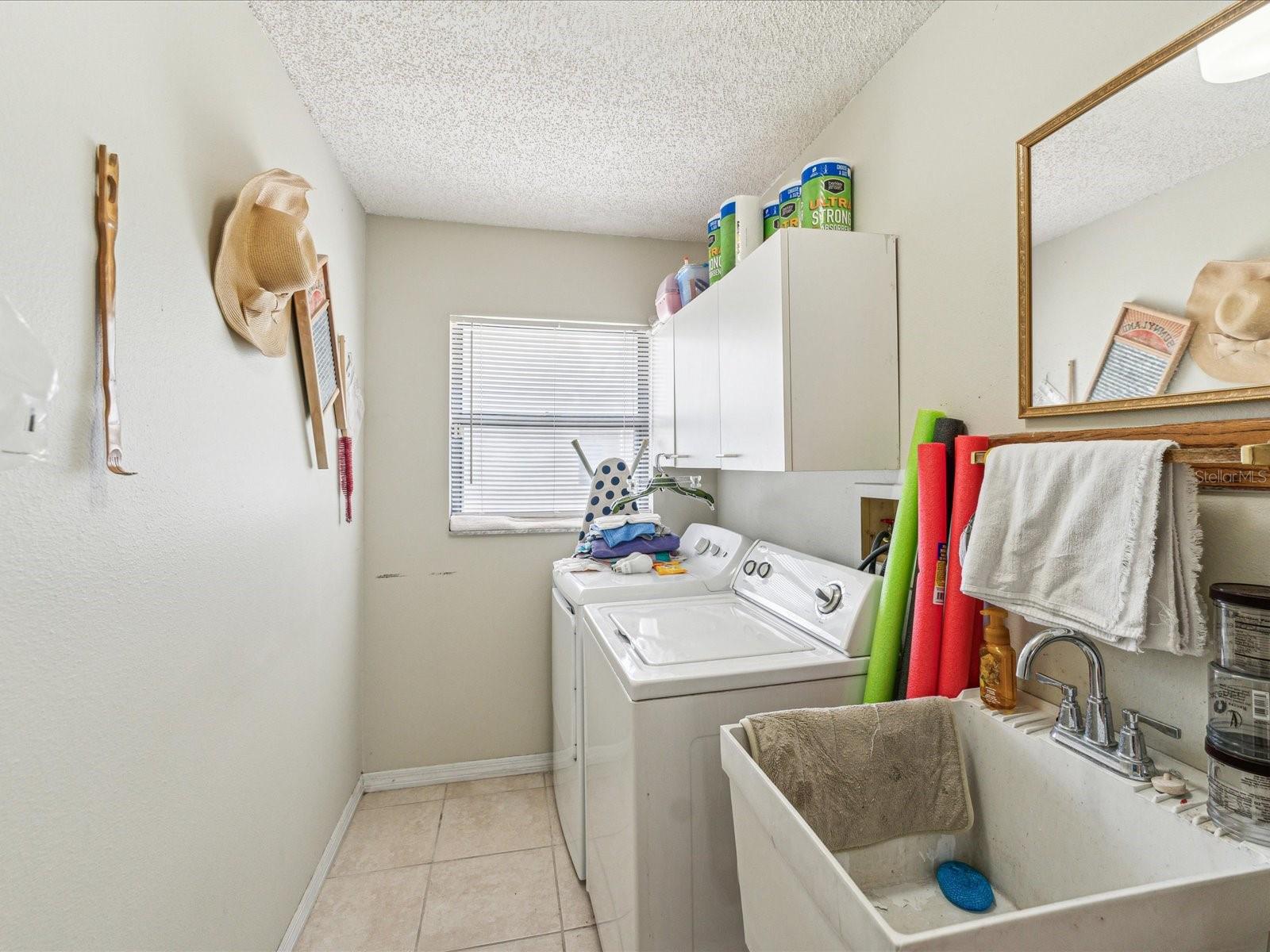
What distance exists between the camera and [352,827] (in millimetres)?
2350

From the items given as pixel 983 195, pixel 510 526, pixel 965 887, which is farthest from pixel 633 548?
pixel 983 195

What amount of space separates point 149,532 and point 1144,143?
1.84 metres

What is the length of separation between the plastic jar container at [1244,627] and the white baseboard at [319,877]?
7.28 ft

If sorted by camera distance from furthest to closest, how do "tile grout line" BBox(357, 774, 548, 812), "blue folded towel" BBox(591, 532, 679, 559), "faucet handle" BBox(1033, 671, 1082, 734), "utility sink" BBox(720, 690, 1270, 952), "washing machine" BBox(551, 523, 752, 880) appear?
"tile grout line" BBox(357, 774, 548, 812) → "blue folded towel" BBox(591, 532, 679, 559) → "washing machine" BBox(551, 523, 752, 880) → "faucet handle" BBox(1033, 671, 1082, 734) → "utility sink" BBox(720, 690, 1270, 952)

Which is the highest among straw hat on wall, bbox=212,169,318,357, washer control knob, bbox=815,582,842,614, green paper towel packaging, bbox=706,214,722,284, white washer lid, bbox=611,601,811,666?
green paper towel packaging, bbox=706,214,722,284

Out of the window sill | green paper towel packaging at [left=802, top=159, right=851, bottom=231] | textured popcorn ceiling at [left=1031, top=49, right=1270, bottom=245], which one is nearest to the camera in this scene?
textured popcorn ceiling at [left=1031, top=49, right=1270, bottom=245]

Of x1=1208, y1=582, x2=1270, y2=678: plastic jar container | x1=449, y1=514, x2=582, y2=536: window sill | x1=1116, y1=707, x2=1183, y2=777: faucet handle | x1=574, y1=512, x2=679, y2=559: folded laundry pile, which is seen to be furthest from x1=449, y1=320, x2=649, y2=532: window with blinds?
x1=1208, y1=582, x2=1270, y2=678: plastic jar container

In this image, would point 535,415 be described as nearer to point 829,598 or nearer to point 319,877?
point 829,598

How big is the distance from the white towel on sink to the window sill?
1.94 metres

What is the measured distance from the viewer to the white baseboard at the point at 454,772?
2.63 metres

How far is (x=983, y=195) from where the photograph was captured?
4.38ft

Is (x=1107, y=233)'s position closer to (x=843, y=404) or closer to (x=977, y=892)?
(x=843, y=404)

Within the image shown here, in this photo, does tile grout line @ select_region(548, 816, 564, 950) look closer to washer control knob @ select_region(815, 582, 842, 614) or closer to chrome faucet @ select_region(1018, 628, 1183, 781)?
washer control knob @ select_region(815, 582, 842, 614)

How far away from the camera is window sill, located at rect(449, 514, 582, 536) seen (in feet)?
8.97
